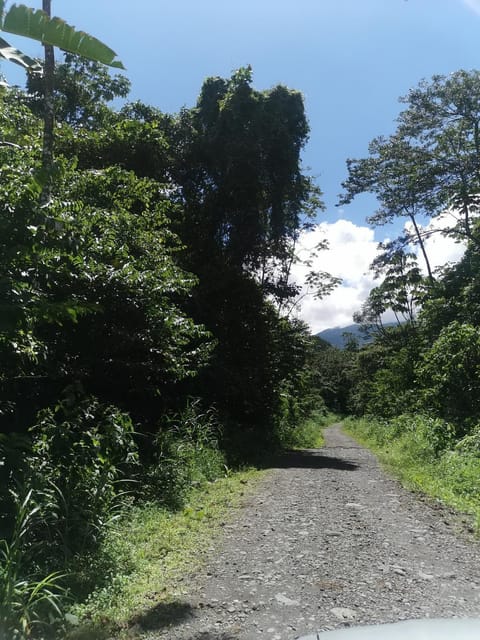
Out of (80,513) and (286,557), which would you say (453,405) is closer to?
(286,557)

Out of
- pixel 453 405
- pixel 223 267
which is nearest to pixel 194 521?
pixel 453 405

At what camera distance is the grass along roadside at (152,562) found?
3664 millimetres

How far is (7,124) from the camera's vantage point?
670cm

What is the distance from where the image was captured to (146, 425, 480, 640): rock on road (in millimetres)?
3611

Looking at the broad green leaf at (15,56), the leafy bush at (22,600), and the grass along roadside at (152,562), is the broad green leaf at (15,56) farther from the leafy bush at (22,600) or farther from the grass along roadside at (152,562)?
the grass along roadside at (152,562)

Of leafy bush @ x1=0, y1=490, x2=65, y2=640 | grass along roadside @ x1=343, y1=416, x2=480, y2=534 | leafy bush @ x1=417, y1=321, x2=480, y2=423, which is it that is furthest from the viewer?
leafy bush @ x1=417, y1=321, x2=480, y2=423

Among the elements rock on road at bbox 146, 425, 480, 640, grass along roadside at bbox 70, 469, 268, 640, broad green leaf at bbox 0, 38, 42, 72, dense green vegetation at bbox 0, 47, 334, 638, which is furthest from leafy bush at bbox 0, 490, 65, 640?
broad green leaf at bbox 0, 38, 42, 72

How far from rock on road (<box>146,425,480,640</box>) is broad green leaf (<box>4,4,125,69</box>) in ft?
16.4

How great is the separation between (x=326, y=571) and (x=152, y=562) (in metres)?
1.71

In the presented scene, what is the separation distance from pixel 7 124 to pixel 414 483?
28.8ft

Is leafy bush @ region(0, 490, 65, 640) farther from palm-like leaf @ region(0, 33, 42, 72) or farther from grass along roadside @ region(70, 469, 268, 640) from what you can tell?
palm-like leaf @ region(0, 33, 42, 72)

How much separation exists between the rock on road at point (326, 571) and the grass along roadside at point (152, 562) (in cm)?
16

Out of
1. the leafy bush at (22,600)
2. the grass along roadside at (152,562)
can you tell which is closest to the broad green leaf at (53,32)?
the leafy bush at (22,600)

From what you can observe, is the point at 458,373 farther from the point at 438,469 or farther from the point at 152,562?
the point at 152,562
